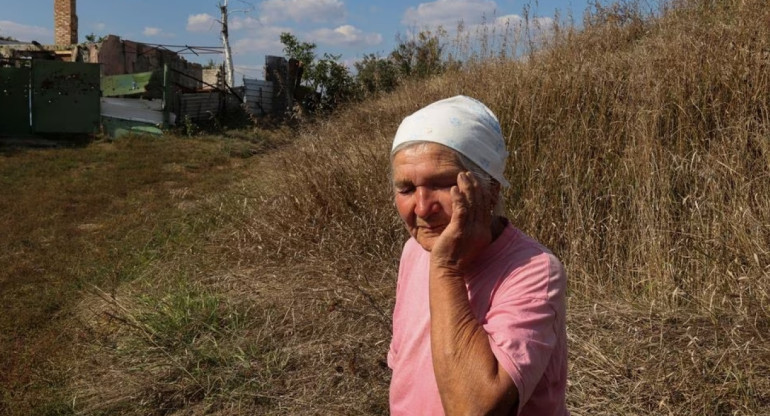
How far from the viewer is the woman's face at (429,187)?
1.37 metres

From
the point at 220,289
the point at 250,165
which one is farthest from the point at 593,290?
the point at 250,165

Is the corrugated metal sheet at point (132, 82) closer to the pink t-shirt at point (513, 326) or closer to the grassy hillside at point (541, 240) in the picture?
the grassy hillside at point (541, 240)

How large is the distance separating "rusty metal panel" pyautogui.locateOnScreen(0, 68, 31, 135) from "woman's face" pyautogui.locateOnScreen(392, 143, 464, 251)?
1339 cm

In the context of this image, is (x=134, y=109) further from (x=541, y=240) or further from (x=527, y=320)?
(x=527, y=320)

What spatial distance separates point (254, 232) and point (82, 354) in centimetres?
157

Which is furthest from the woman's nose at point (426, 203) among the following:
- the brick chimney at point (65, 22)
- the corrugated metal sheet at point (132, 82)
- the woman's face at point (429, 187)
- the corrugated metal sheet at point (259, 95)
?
the brick chimney at point (65, 22)

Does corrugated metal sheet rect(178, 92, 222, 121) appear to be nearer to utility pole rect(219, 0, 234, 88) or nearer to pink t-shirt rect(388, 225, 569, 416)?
utility pole rect(219, 0, 234, 88)

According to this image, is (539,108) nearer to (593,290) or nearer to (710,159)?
(710,159)

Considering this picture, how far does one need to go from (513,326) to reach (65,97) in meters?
13.5

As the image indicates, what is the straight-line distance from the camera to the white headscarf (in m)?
1.35

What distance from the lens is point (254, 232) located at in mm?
4977

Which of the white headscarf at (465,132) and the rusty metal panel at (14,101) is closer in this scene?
the white headscarf at (465,132)

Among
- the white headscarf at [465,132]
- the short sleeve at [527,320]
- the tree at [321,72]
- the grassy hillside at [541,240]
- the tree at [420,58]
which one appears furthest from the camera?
the tree at [321,72]

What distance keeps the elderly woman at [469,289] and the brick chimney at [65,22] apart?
21911 mm
